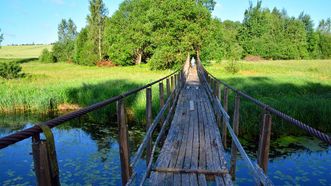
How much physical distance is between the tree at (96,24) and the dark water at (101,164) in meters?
43.7

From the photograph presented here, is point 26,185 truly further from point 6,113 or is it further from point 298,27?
point 298,27

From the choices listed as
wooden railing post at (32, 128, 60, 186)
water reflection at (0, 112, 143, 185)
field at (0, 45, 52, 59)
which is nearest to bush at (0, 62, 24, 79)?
water reflection at (0, 112, 143, 185)

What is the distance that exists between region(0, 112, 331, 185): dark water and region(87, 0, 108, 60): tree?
1720 inches

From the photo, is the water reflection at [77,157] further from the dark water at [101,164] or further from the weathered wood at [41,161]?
the weathered wood at [41,161]

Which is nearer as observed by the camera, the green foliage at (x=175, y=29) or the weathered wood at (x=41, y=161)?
the weathered wood at (x=41, y=161)

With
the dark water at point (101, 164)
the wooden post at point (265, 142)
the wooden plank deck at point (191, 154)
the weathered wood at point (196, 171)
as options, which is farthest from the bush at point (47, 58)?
the wooden post at point (265, 142)

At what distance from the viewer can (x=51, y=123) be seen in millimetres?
1555

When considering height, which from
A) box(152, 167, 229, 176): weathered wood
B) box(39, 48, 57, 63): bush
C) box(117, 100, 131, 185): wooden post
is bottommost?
box(152, 167, 229, 176): weathered wood

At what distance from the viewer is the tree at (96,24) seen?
5228 centimetres

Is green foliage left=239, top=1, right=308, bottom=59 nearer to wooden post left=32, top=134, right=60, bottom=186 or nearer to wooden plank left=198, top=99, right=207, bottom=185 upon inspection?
wooden plank left=198, top=99, right=207, bottom=185

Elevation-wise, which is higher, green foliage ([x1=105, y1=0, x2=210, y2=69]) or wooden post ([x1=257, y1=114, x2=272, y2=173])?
green foliage ([x1=105, y1=0, x2=210, y2=69])

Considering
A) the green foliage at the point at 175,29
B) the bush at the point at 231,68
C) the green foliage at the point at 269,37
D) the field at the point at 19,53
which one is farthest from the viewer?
the field at the point at 19,53

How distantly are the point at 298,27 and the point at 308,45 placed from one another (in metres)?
6.27

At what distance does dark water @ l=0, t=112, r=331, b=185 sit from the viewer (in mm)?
6898
